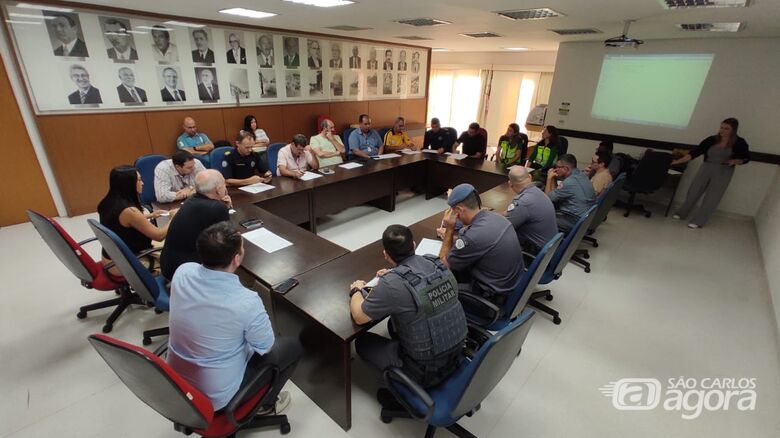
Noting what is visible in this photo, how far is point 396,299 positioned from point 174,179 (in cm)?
270

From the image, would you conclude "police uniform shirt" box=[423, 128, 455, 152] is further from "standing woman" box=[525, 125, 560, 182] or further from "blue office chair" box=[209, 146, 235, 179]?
"blue office chair" box=[209, 146, 235, 179]

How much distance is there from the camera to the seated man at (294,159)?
13.1 ft

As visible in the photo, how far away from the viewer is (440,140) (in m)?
6.11

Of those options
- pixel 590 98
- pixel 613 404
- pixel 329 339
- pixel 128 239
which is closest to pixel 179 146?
pixel 128 239

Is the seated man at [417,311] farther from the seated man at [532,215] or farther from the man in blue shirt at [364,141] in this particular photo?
the man in blue shirt at [364,141]

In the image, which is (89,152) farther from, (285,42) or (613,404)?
(613,404)

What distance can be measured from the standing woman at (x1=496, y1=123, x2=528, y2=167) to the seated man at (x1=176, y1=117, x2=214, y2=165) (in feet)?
14.3

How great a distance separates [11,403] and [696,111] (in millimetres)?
8304

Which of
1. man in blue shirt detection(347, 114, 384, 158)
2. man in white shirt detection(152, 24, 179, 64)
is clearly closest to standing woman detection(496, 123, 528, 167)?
man in blue shirt detection(347, 114, 384, 158)

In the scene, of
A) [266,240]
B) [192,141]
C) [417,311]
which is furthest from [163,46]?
[417,311]

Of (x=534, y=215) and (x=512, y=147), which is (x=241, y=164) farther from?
(x=512, y=147)

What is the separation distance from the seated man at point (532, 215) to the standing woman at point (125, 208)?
2579 millimetres

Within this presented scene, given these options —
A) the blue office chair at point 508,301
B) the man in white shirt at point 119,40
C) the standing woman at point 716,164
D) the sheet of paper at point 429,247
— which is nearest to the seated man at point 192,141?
the man in white shirt at point 119,40

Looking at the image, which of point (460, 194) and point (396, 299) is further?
point (460, 194)
